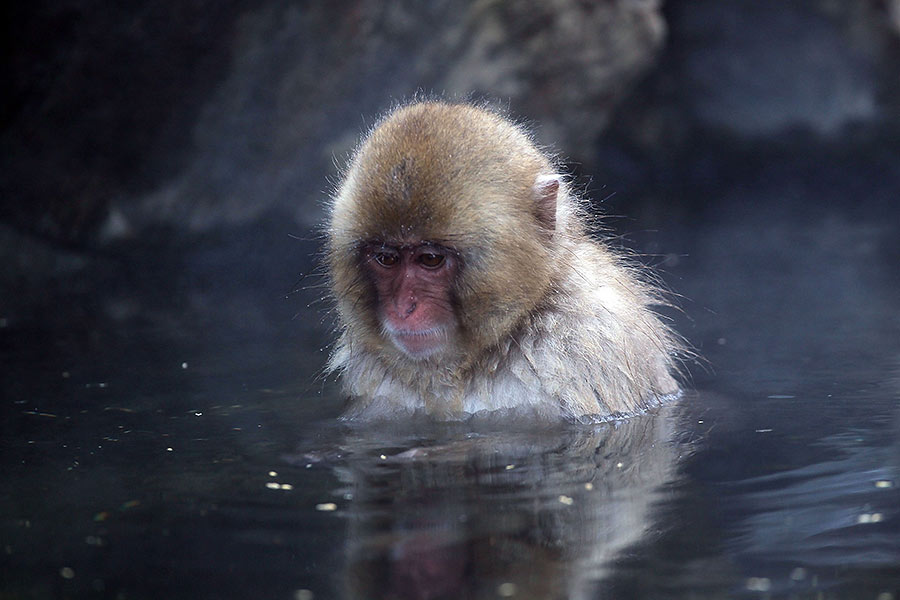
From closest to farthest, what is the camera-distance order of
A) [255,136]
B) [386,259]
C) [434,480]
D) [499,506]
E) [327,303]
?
[499,506], [434,480], [386,259], [327,303], [255,136]

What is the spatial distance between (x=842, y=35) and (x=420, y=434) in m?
11.5

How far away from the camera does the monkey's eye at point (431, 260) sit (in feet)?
15.4

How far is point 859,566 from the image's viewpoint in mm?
3209

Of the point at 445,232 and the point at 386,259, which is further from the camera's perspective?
the point at 386,259

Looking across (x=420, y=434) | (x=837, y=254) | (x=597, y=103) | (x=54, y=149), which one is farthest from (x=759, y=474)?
(x=597, y=103)

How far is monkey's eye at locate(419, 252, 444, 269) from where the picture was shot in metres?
4.69

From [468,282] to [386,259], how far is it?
0.34 meters

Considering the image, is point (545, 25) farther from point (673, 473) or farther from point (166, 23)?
point (673, 473)

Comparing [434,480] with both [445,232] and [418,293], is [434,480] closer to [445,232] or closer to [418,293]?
[418,293]

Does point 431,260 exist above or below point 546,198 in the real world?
below

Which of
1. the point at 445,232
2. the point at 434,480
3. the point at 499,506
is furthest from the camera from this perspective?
the point at 445,232

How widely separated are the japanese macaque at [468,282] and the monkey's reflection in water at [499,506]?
0.19 metres

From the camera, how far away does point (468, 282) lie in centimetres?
471

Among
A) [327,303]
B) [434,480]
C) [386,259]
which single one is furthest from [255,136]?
[434,480]
